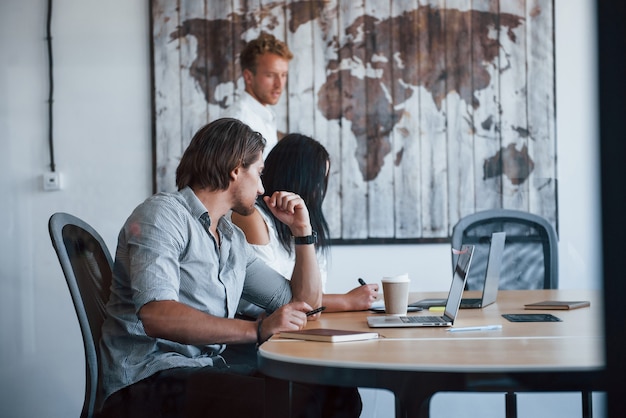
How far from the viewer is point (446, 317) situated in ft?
5.16

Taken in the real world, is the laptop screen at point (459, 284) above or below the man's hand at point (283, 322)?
above

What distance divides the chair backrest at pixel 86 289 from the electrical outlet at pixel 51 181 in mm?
1490

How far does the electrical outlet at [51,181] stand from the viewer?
10.6 feet

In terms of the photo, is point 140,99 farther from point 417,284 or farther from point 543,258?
point 543,258

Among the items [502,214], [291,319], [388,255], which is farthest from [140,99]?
[291,319]

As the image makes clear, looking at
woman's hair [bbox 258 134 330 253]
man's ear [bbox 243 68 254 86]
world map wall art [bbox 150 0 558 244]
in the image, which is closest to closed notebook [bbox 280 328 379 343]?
woman's hair [bbox 258 134 330 253]

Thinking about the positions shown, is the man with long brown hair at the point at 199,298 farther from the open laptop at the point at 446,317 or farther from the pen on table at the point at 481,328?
the pen on table at the point at 481,328

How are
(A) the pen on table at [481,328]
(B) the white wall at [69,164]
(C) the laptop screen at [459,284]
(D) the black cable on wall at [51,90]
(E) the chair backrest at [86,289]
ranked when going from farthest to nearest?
1. (D) the black cable on wall at [51,90]
2. (B) the white wall at [69,164]
3. (E) the chair backrest at [86,289]
4. (C) the laptop screen at [459,284]
5. (A) the pen on table at [481,328]

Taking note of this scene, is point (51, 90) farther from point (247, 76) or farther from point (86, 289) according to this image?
point (86, 289)

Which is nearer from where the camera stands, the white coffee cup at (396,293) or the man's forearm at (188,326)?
the man's forearm at (188,326)

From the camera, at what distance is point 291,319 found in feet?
4.85

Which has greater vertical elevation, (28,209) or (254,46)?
(254,46)

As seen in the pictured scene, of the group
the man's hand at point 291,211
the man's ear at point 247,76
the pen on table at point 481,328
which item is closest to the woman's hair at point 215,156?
the man's hand at point 291,211

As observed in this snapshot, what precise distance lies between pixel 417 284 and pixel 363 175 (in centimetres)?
51
